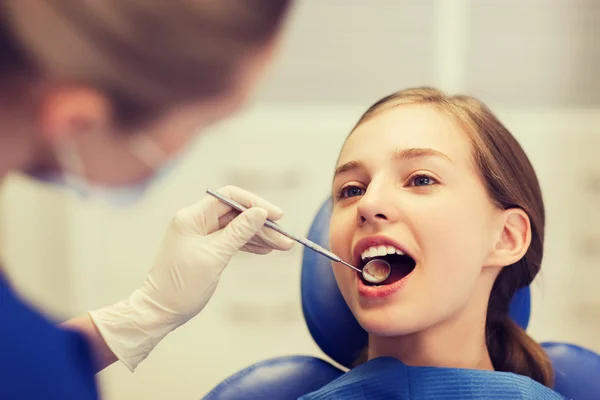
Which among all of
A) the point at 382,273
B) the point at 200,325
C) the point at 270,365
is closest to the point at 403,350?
the point at 382,273

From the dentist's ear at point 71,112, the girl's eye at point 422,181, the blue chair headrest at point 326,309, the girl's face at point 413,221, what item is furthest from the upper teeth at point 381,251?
the dentist's ear at point 71,112

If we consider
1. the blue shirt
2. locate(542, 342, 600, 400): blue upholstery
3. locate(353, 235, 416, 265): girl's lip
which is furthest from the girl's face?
the blue shirt

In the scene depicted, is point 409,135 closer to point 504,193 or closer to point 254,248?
point 504,193

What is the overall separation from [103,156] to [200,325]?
1.49 metres

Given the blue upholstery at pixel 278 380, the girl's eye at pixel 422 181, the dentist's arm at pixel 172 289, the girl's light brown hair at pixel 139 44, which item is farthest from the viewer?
the blue upholstery at pixel 278 380

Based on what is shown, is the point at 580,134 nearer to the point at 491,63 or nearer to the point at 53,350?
the point at 491,63

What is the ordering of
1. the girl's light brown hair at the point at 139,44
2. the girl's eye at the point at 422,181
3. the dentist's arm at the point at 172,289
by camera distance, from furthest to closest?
the girl's eye at the point at 422,181 → the dentist's arm at the point at 172,289 → the girl's light brown hair at the point at 139,44

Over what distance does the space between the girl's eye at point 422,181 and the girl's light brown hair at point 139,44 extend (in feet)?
1.61

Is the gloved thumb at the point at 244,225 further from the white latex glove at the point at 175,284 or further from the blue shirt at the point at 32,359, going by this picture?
the blue shirt at the point at 32,359

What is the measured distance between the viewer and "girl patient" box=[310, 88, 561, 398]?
1.02 meters

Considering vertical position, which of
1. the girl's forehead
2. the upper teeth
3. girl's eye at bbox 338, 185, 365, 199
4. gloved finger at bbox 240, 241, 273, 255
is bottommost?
the upper teeth

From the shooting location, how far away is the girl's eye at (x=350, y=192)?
1.13m

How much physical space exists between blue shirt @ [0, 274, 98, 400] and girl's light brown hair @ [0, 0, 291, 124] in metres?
A: 0.19

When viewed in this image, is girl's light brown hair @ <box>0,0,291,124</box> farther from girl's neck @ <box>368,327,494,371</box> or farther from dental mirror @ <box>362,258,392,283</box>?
girl's neck @ <box>368,327,494,371</box>
